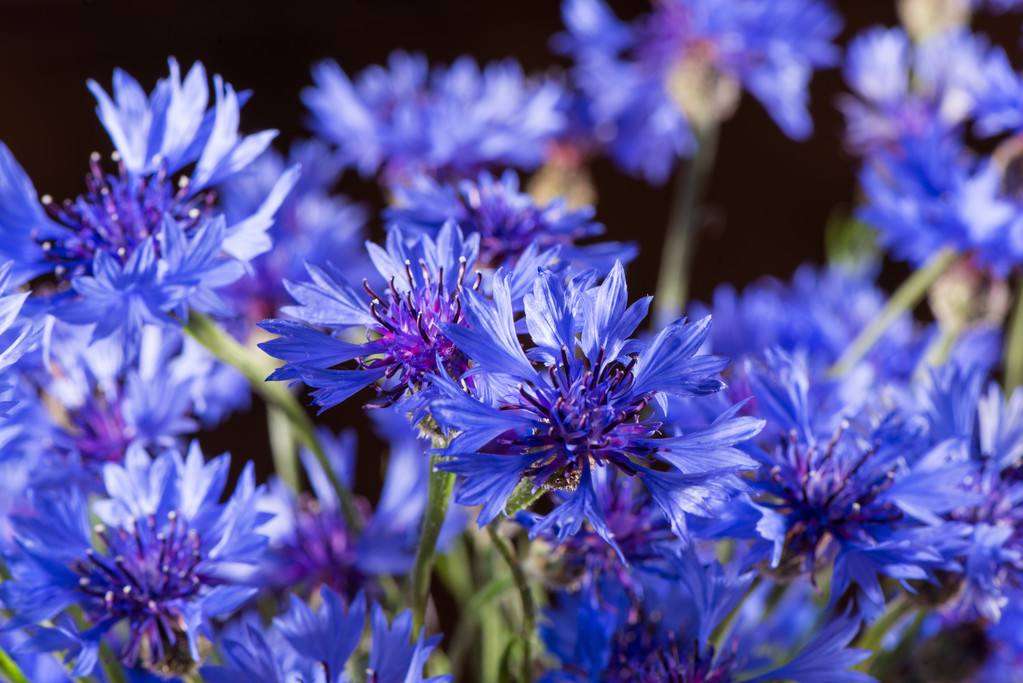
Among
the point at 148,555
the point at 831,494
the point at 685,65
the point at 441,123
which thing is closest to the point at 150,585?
the point at 148,555

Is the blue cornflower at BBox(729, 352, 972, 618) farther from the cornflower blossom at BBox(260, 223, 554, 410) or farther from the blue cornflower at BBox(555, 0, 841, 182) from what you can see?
the blue cornflower at BBox(555, 0, 841, 182)

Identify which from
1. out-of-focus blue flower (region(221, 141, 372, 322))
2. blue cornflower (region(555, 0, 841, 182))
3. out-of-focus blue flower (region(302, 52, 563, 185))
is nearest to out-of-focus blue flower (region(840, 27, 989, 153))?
blue cornflower (region(555, 0, 841, 182))

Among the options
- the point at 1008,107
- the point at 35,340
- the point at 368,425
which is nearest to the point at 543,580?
the point at 35,340

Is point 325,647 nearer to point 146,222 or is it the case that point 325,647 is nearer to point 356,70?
point 146,222

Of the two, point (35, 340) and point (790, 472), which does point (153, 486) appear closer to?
point (35, 340)

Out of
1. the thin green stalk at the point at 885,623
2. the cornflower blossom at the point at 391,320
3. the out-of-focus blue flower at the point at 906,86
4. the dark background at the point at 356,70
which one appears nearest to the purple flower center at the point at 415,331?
the cornflower blossom at the point at 391,320
